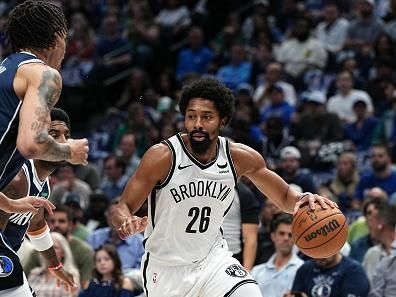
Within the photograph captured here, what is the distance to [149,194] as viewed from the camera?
619 cm

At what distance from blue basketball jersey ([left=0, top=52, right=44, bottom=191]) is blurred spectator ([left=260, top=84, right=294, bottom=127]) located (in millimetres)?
9360

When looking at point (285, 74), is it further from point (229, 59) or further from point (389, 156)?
point (389, 156)

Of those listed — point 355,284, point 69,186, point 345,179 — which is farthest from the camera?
point 69,186

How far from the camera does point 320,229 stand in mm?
6148

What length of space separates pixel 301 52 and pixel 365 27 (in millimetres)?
1149

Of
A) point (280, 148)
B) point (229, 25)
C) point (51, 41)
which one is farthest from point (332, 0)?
point (51, 41)

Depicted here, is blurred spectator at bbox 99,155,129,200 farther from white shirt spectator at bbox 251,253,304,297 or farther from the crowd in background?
white shirt spectator at bbox 251,253,304,297

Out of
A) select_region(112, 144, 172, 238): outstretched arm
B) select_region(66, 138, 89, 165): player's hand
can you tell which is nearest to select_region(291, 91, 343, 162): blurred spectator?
select_region(112, 144, 172, 238): outstretched arm

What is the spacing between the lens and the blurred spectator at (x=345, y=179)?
38.4 feet

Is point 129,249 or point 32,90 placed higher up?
point 32,90

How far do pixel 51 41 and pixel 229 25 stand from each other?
1214 cm

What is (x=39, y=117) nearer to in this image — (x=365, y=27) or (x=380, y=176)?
(x=380, y=176)

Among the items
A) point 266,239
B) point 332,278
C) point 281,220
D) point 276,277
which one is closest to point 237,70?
point 266,239

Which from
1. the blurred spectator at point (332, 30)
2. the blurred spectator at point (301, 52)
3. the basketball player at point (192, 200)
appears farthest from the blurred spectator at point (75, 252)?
the blurred spectator at point (332, 30)
